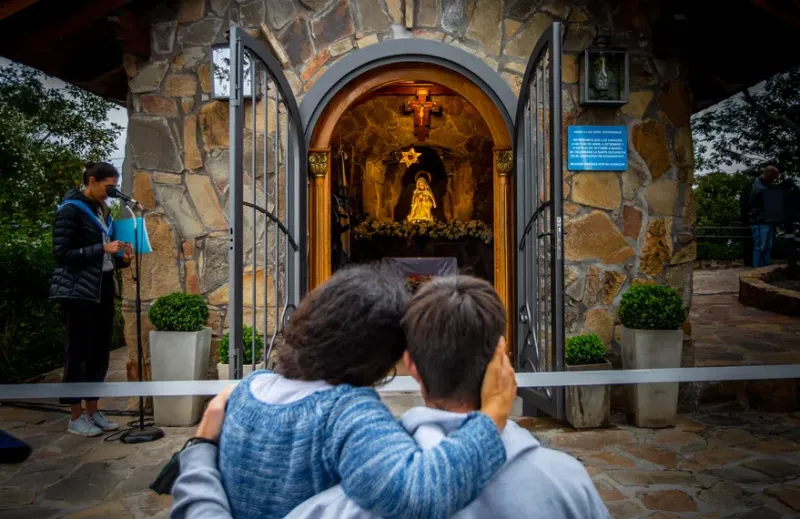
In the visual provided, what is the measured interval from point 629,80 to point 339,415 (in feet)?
12.0

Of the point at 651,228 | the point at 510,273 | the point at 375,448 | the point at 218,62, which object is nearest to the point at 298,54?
the point at 218,62

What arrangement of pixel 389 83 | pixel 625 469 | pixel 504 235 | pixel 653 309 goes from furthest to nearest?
pixel 504 235 → pixel 389 83 → pixel 653 309 → pixel 625 469

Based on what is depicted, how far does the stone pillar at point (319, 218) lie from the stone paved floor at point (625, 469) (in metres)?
1.32

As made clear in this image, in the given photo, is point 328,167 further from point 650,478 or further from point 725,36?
point 725,36

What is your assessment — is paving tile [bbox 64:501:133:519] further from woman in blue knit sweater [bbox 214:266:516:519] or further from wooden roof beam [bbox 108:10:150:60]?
wooden roof beam [bbox 108:10:150:60]

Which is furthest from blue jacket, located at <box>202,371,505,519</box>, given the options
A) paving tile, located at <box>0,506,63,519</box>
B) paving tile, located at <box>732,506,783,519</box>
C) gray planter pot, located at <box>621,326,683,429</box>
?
gray planter pot, located at <box>621,326,683,429</box>

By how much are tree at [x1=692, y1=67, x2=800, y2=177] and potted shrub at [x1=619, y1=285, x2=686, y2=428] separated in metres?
7.15

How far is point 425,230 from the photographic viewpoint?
6.87 m

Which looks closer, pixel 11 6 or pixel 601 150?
pixel 11 6

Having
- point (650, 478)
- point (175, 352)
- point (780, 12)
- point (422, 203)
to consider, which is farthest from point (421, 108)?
point (650, 478)

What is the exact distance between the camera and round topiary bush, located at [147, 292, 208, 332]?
3635 mm

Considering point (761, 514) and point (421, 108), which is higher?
point (421, 108)

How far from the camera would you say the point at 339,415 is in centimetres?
88

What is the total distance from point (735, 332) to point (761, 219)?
7.98 feet
